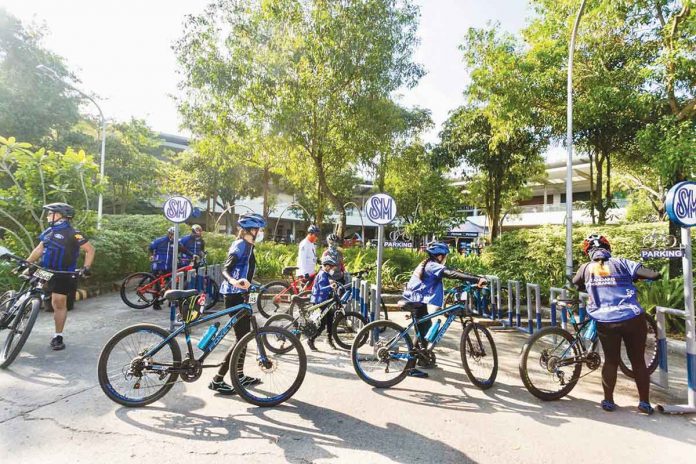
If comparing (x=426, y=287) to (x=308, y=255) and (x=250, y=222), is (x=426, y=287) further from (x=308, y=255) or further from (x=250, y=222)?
(x=308, y=255)

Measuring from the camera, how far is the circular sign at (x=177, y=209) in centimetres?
701

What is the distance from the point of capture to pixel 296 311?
714 centimetres

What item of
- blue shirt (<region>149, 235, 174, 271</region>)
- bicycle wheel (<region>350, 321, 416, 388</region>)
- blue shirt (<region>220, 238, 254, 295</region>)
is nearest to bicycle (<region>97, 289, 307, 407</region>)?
blue shirt (<region>220, 238, 254, 295</region>)

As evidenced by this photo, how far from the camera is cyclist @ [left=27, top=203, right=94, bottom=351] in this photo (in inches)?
213

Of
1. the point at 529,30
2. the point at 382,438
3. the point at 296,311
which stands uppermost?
the point at 529,30

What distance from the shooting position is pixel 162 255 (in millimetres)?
8828

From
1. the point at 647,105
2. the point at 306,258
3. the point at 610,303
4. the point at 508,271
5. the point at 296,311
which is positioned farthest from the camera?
the point at 508,271

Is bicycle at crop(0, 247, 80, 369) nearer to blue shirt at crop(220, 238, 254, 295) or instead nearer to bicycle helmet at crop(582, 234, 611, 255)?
blue shirt at crop(220, 238, 254, 295)

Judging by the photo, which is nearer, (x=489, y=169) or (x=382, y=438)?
(x=382, y=438)

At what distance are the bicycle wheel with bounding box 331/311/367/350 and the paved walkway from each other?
3.86 feet

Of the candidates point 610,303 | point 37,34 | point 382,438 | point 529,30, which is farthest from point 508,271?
point 37,34

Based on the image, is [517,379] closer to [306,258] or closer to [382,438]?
[382,438]

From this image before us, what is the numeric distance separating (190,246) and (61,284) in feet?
12.5

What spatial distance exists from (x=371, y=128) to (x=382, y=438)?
35.6 feet
